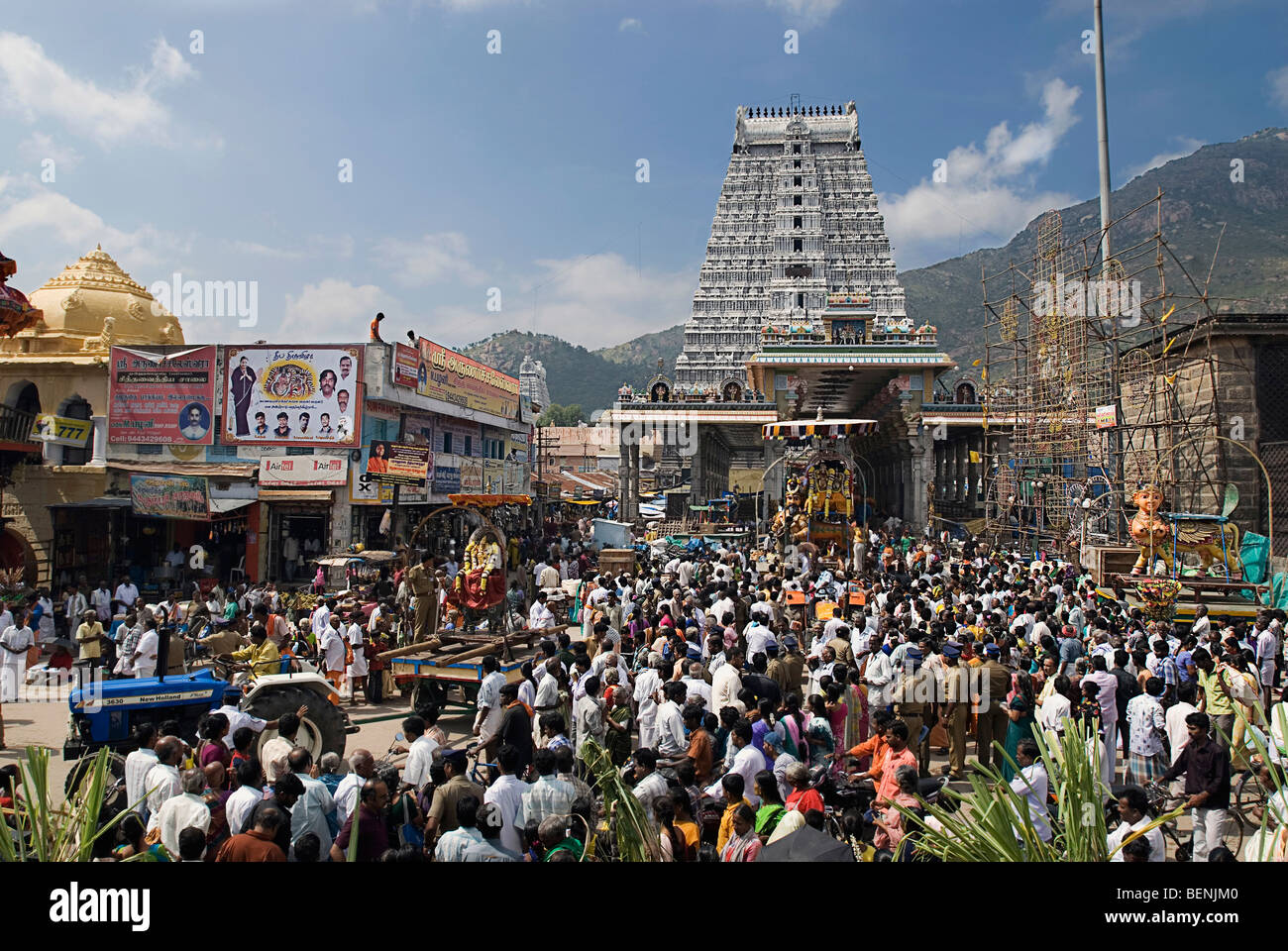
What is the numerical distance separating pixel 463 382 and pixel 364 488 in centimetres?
847

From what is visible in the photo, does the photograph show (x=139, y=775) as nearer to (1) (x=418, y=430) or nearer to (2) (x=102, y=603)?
(2) (x=102, y=603)

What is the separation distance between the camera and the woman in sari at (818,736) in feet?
21.5

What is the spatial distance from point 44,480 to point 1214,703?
998 inches

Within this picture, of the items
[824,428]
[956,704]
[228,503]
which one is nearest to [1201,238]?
[824,428]

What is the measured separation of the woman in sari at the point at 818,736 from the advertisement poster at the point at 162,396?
21.6 meters

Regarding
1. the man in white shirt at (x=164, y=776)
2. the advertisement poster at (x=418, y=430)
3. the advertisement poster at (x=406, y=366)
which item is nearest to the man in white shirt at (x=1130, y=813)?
the man in white shirt at (x=164, y=776)

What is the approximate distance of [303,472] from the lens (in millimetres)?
22703

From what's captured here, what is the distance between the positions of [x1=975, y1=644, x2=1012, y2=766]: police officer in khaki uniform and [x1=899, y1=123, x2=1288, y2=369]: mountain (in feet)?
246

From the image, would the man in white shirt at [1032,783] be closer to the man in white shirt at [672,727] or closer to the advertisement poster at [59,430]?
the man in white shirt at [672,727]

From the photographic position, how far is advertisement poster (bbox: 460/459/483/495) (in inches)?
1211

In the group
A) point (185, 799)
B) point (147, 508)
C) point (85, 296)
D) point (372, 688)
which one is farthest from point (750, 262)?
point (185, 799)

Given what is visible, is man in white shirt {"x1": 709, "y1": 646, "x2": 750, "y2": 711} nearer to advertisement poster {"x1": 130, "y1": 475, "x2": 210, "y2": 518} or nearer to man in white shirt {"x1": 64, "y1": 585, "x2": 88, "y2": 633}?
man in white shirt {"x1": 64, "y1": 585, "x2": 88, "y2": 633}
